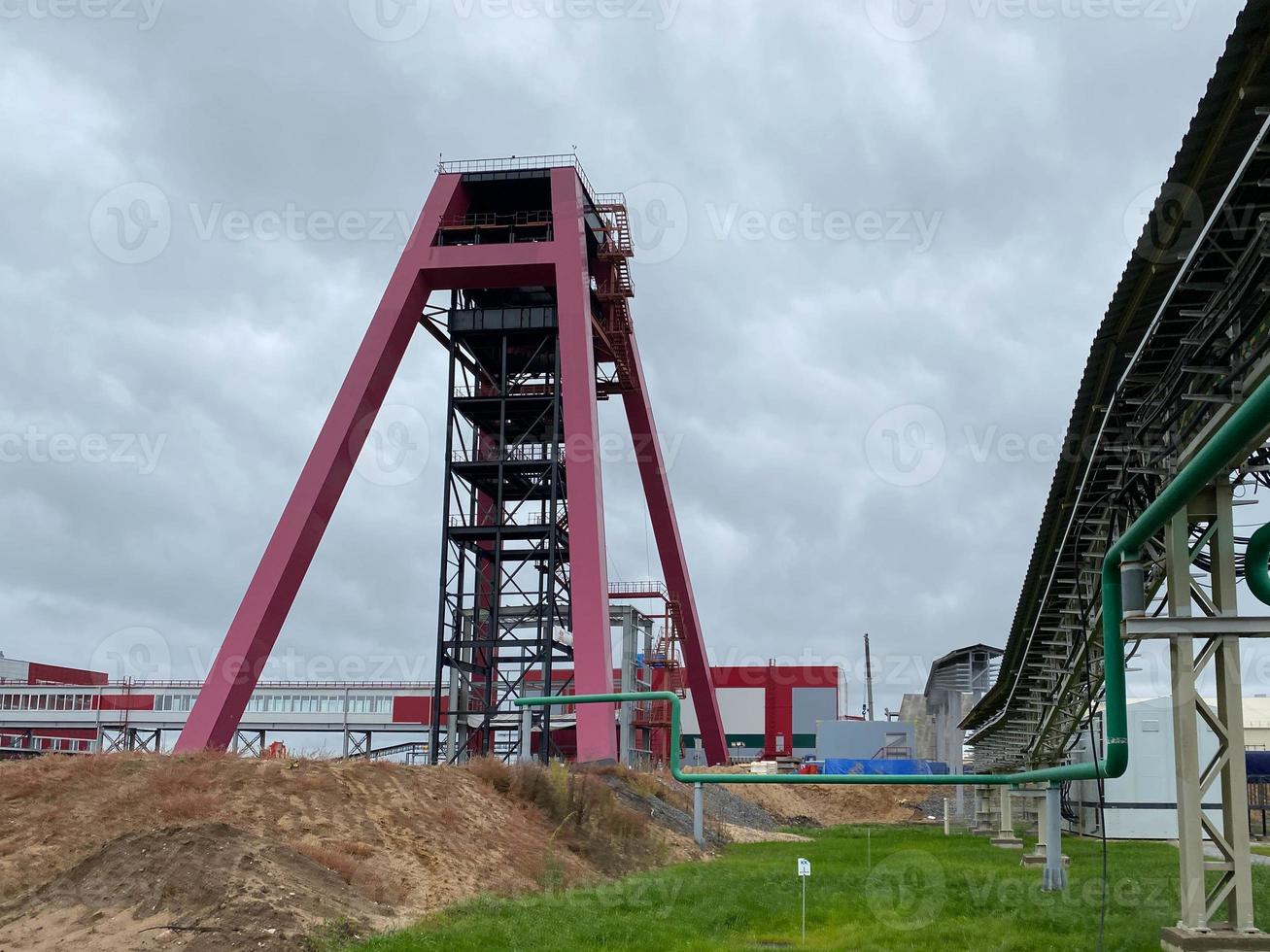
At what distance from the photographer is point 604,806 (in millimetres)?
23859

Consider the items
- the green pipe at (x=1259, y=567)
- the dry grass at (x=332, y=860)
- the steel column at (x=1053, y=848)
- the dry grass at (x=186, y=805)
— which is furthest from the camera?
the steel column at (x=1053, y=848)

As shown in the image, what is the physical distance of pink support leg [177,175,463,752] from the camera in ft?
89.9

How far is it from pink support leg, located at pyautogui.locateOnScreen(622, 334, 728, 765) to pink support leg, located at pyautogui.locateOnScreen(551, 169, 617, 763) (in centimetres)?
815

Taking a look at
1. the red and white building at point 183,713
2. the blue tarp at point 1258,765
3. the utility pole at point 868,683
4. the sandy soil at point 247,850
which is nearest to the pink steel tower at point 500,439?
the sandy soil at point 247,850

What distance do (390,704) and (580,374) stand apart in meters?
29.3

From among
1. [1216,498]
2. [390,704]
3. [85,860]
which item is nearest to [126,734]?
[390,704]

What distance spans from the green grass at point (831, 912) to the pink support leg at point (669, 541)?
2079 cm

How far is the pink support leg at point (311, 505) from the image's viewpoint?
27.4 meters

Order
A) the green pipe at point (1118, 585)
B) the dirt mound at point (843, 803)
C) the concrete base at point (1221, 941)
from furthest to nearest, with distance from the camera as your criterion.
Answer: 1. the dirt mound at point (843, 803)
2. the concrete base at point (1221, 941)
3. the green pipe at point (1118, 585)

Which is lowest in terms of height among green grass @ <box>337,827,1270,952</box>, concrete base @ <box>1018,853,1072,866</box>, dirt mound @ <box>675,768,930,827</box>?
dirt mound @ <box>675,768,930,827</box>

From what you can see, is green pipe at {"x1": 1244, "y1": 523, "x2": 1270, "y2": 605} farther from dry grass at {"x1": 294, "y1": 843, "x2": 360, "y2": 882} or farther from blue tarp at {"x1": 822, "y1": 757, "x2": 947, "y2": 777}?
blue tarp at {"x1": 822, "y1": 757, "x2": 947, "y2": 777}

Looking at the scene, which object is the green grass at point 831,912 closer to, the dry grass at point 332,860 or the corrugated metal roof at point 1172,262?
the dry grass at point 332,860

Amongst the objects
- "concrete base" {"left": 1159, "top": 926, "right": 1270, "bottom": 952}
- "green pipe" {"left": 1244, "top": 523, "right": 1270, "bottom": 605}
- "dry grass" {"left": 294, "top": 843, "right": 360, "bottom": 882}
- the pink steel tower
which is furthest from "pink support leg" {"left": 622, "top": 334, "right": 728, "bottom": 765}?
"green pipe" {"left": 1244, "top": 523, "right": 1270, "bottom": 605}

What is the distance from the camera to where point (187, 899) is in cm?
1230
